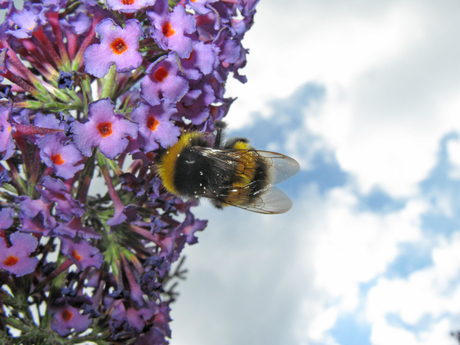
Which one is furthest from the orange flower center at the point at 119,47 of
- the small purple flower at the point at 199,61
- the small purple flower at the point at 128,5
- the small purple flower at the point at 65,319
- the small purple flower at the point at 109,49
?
the small purple flower at the point at 65,319

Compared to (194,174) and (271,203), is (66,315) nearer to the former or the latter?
(194,174)

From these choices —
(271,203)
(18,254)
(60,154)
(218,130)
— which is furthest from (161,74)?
(18,254)

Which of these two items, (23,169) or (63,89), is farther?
(23,169)

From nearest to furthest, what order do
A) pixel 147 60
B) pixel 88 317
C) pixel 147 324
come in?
1. pixel 147 60
2. pixel 88 317
3. pixel 147 324

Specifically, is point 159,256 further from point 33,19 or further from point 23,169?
point 33,19

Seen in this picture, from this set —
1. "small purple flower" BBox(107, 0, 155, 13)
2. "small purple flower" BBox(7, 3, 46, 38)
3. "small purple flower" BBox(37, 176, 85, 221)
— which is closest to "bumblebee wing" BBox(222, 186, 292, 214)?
"small purple flower" BBox(37, 176, 85, 221)

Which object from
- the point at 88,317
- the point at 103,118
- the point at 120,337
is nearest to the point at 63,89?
the point at 103,118
